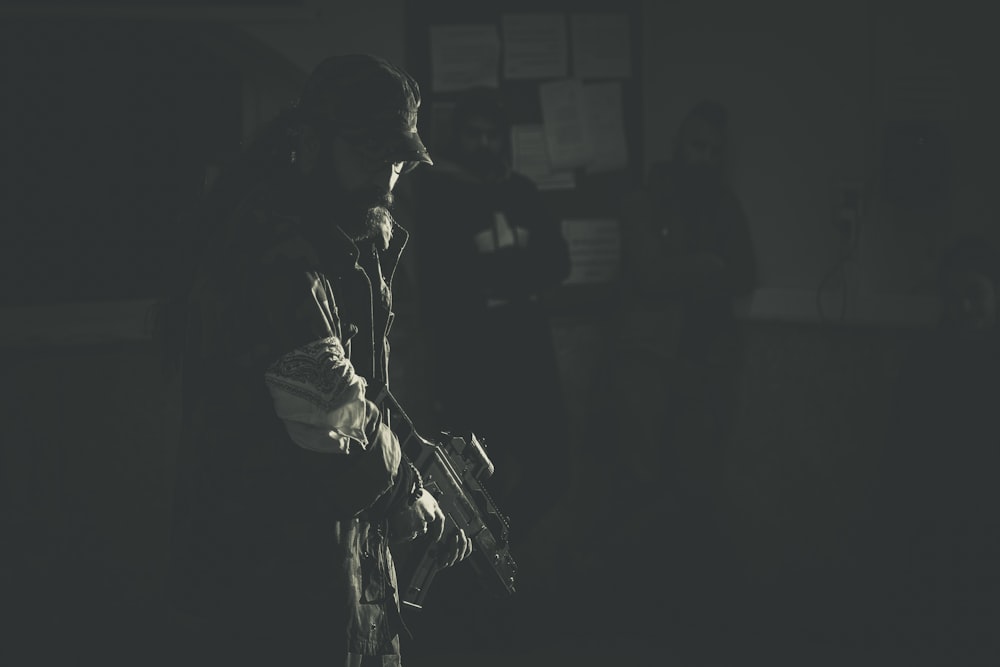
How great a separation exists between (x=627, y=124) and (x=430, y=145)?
0.97 metres

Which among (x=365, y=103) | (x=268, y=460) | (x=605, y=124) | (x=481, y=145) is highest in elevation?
(x=605, y=124)

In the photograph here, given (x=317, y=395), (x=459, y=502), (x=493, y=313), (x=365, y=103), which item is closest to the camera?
(x=317, y=395)

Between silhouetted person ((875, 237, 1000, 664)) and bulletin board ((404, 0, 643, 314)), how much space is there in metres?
1.54

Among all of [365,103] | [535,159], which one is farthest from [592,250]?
[365,103]

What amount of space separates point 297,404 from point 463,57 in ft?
10.3

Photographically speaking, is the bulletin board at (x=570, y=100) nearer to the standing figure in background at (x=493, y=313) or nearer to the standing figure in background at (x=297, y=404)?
the standing figure in background at (x=493, y=313)

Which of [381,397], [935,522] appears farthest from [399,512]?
[935,522]

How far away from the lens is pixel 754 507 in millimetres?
4746

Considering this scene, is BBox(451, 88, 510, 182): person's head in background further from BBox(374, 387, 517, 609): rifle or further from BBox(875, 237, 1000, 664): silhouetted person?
BBox(374, 387, 517, 609): rifle

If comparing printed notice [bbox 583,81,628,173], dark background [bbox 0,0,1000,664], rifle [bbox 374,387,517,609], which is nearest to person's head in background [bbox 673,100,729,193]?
dark background [bbox 0,0,1000,664]

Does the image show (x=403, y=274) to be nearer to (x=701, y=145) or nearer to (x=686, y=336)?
(x=686, y=336)

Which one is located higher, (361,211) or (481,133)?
(481,133)

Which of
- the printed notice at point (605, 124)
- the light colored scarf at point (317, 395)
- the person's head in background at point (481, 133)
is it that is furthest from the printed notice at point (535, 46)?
the light colored scarf at point (317, 395)

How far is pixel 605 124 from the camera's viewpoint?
5.05 m
